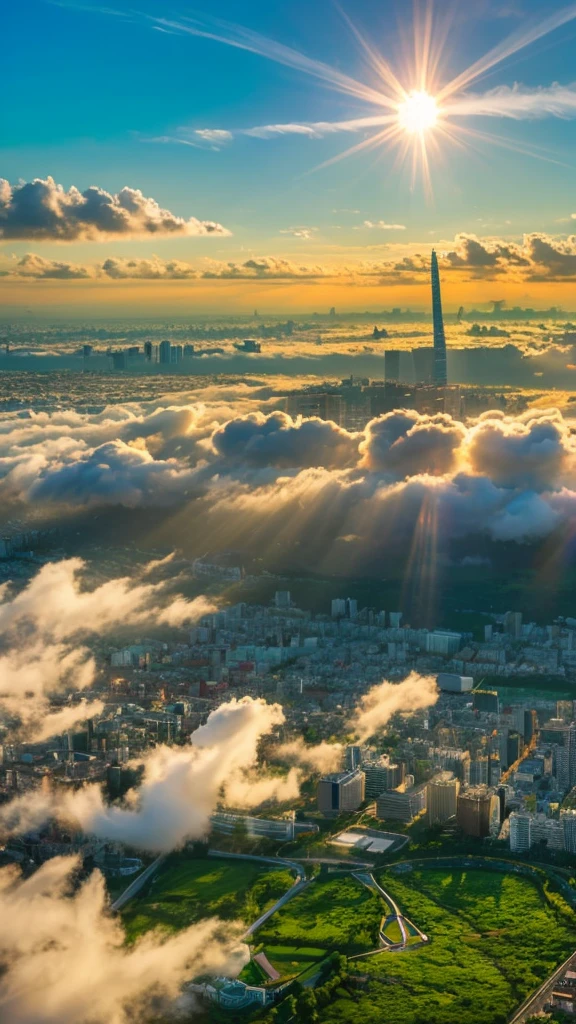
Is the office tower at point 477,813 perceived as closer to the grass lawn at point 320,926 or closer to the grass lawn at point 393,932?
the grass lawn at point 320,926

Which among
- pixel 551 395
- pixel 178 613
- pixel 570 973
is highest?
pixel 551 395

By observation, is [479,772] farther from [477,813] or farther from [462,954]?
[462,954]

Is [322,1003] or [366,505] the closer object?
[322,1003]

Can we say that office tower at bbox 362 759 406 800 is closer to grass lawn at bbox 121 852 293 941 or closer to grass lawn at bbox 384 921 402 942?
grass lawn at bbox 121 852 293 941

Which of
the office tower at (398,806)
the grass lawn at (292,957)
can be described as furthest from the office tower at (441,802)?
the grass lawn at (292,957)

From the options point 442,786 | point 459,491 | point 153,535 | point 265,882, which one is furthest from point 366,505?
point 265,882

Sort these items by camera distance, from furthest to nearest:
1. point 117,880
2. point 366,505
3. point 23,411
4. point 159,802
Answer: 1. point 23,411
2. point 366,505
3. point 159,802
4. point 117,880

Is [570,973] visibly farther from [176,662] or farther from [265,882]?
[176,662]

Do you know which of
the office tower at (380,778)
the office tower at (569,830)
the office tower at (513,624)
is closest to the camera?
the office tower at (569,830)

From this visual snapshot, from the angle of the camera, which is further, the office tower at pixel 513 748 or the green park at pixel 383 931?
the office tower at pixel 513 748
